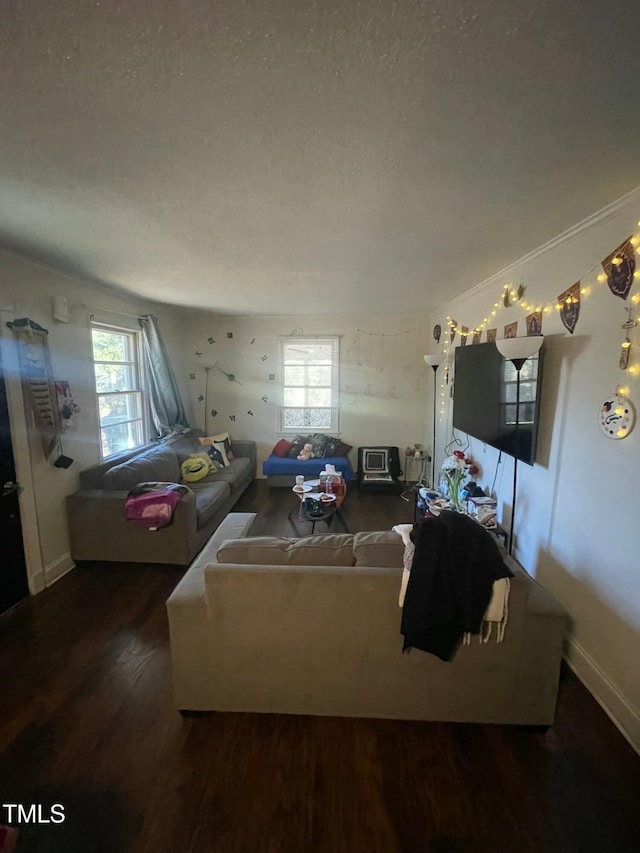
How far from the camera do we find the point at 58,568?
2852 millimetres

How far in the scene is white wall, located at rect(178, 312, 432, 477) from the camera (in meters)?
5.29

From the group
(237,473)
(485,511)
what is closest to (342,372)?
(237,473)

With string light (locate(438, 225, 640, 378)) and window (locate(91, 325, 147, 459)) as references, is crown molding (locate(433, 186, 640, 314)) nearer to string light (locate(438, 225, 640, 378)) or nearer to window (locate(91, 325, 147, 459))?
string light (locate(438, 225, 640, 378))

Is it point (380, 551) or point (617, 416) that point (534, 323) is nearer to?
point (617, 416)

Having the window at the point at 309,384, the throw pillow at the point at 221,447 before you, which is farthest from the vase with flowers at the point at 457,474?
the throw pillow at the point at 221,447

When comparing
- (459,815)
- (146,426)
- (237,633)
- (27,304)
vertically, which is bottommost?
(459,815)

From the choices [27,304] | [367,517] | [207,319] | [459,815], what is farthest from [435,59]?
[207,319]

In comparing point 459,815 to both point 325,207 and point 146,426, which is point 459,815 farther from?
point 146,426

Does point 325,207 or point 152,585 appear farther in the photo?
point 152,585

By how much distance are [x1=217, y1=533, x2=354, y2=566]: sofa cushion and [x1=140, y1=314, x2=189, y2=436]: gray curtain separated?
3.07 meters

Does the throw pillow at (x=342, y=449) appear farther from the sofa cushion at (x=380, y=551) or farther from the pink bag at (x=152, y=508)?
the sofa cushion at (x=380, y=551)

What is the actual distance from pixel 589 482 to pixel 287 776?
194 centimetres

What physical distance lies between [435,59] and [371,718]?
2.40 meters

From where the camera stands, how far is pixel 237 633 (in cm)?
161
